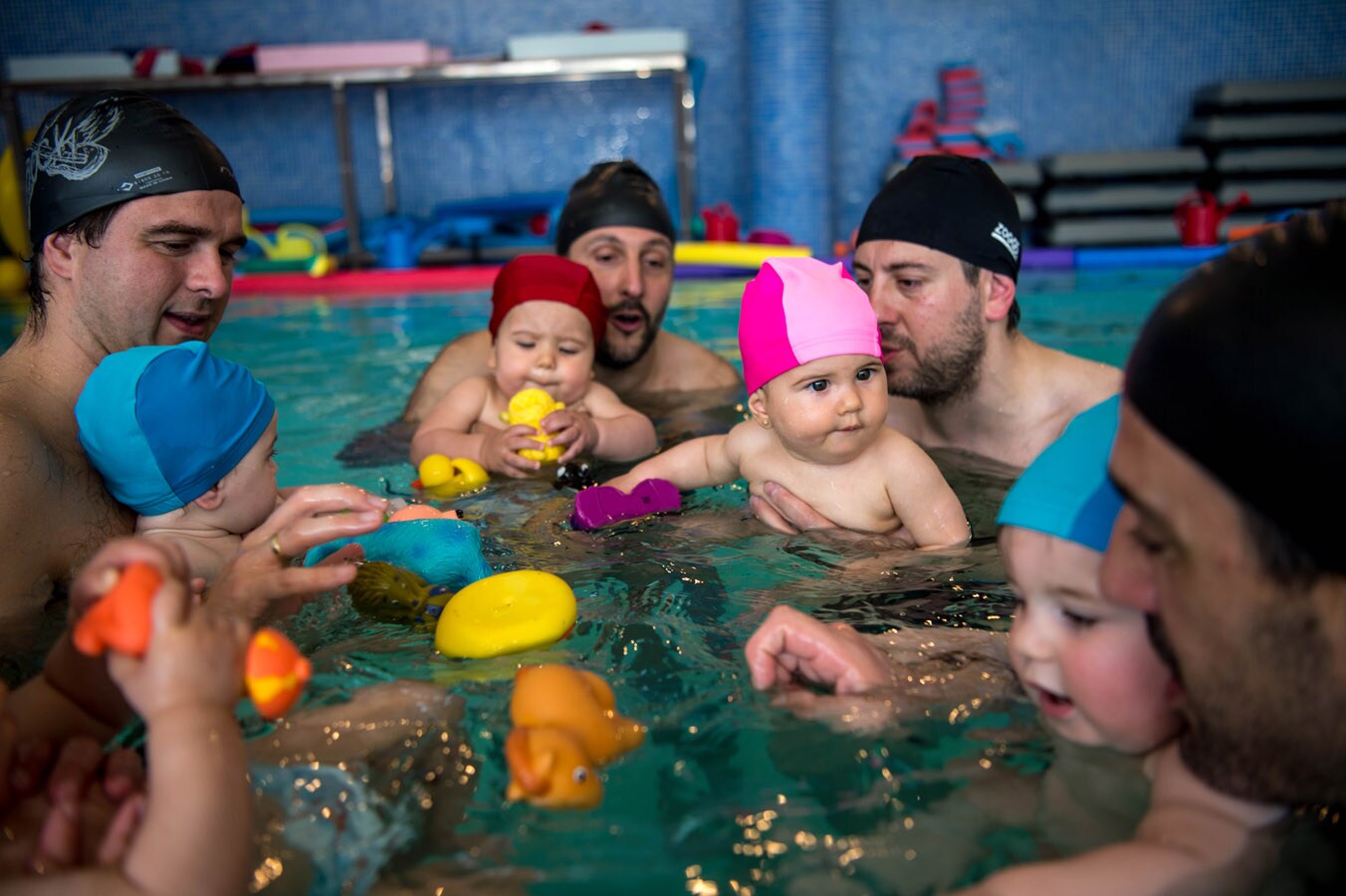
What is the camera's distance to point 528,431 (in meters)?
3.87

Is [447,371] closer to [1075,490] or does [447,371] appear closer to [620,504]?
[620,504]

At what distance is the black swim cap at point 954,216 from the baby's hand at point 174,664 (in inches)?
112

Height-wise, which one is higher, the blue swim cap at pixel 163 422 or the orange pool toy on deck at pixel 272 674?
the blue swim cap at pixel 163 422

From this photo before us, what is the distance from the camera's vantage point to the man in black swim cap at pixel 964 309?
378 cm

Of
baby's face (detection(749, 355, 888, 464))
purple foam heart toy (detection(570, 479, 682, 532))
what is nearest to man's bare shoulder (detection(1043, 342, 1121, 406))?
baby's face (detection(749, 355, 888, 464))

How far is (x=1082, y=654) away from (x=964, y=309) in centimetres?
223

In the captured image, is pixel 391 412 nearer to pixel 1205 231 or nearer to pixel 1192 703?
pixel 1192 703

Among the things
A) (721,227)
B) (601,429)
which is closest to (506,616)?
(601,429)

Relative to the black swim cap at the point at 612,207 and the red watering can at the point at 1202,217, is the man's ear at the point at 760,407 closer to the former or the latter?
the black swim cap at the point at 612,207

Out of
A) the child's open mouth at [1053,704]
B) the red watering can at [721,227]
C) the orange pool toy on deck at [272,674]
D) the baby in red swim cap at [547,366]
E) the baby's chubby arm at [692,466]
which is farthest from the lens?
the red watering can at [721,227]

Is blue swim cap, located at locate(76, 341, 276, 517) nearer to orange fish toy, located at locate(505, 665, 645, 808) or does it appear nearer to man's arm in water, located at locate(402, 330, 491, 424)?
orange fish toy, located at locate(505, 665, 645, 808)

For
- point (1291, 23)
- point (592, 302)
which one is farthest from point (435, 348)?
point (1291, 23)

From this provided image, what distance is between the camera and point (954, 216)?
12.3 feet

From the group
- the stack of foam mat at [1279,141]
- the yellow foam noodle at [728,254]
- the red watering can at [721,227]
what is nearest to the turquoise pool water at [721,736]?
the yellow foam noodle at [728,254]
